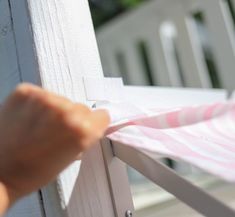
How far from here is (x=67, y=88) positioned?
23.9 inches

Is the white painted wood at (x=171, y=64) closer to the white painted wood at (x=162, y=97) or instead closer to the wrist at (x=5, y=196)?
the white painted wood at (x=162, y=97)

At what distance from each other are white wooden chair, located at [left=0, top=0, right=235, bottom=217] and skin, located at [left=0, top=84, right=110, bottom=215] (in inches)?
9.0

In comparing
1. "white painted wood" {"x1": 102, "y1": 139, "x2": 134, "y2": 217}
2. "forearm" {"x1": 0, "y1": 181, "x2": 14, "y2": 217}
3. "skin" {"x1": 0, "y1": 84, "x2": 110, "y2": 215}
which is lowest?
"white painted wood" {"x1": 102, "y1": 139, "x2": 134, "y2": 217}

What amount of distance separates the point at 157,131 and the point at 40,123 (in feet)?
1.09

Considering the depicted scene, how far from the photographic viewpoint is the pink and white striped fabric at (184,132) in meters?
0.54

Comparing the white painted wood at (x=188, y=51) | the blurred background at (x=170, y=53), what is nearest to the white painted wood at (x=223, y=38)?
the blurred background at (x=170, y=53)

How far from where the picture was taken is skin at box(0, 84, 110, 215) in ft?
1.07

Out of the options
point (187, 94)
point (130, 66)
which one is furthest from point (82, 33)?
point (130, 66)

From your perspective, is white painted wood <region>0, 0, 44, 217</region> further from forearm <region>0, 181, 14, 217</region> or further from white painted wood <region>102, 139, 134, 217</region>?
forearm <region>0, 181, 14, 217</region>

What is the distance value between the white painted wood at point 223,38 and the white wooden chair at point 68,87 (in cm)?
146

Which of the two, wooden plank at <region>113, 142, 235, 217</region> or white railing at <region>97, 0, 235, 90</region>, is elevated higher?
white railing at <region>97, 0, 235, 90</region>

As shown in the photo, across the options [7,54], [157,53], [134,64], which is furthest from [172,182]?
[134,64]

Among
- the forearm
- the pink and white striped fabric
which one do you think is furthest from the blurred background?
the forearm

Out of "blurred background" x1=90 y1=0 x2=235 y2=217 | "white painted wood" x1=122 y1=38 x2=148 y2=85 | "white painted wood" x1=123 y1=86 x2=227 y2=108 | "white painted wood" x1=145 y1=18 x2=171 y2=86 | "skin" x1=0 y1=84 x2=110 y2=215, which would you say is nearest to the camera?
"skin" x1=0 y1=84 x2=110 y2=215
